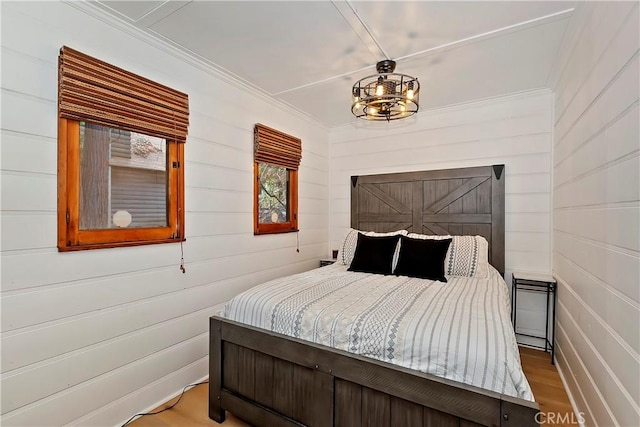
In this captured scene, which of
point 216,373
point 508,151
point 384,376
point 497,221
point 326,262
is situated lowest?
point 216,373

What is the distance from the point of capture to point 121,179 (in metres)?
2.02

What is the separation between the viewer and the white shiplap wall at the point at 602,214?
1.23m

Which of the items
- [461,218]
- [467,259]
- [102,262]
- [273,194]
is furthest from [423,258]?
[102,262]

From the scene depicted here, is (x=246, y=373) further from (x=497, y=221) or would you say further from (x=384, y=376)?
(x=497, y=221)

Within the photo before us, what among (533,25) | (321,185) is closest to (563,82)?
(533,25)

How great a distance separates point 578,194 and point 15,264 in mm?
3355

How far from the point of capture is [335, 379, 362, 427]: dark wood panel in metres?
1.51

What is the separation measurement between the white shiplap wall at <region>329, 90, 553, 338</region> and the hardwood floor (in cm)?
70

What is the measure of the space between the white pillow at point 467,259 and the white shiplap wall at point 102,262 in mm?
1902

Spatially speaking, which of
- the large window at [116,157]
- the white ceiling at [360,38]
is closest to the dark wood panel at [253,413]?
the large window at [116,157]

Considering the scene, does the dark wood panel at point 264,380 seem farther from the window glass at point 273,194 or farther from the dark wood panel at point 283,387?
the window glass at point 273,194

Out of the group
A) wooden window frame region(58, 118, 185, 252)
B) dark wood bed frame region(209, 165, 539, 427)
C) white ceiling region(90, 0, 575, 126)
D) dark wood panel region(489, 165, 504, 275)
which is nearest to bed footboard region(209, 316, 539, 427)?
dark wood bed frame region(209, 165, 539, 427)

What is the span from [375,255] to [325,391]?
150 centimetres

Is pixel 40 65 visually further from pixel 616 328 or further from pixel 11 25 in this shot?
pixel 616 328
